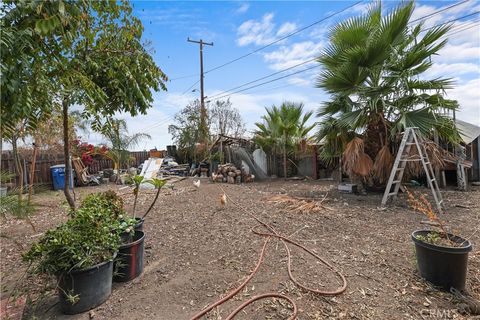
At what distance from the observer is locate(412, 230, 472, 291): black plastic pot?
2.07 m

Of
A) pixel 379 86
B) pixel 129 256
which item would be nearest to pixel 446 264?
pixel 129 256

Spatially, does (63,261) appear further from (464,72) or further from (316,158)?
(316,158)

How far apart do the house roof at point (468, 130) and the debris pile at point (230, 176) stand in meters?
6.06

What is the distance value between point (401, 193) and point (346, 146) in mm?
1634

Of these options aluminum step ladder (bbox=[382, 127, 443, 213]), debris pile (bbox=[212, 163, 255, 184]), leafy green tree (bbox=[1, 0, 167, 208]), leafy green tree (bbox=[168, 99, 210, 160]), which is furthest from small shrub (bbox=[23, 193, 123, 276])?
leafy green tree (bbox=[168, 99, 210, 160])

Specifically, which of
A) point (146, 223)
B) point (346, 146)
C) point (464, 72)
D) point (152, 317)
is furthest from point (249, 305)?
point (464, 72)

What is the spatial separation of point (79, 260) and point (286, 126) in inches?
317

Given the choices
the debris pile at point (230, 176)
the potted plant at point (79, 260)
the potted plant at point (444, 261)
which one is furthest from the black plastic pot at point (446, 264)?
the debris pile at point (230, 176)

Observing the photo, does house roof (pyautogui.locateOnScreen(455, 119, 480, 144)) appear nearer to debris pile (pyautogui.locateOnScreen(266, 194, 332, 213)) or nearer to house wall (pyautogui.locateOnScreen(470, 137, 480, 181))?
house wall (pyautogui.locateOnScreen(470, 137, 480, 181))

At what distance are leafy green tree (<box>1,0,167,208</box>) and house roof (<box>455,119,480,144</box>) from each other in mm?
6913

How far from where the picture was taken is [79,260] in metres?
1.87

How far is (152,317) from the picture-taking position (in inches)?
72.7

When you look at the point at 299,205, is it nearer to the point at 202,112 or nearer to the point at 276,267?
the point at 276,267

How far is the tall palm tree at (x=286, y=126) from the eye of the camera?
29.9ft
